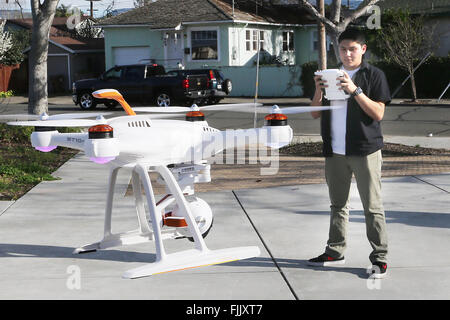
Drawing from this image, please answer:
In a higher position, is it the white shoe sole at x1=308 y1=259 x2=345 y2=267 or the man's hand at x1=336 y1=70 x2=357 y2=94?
the man's hand at x1=336 y1=70 x2=357 y2=94

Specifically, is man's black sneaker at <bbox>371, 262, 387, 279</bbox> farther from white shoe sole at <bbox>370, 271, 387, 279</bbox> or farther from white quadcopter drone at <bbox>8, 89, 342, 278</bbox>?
white quadcopter drone at <bbox>8, 89, 342, 278</bbox>

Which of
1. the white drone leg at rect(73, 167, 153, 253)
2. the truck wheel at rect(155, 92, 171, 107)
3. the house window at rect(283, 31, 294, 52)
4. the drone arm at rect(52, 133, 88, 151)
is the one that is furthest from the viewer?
the house window at rect(283, 31, 294, 52)

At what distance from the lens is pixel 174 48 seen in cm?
3494

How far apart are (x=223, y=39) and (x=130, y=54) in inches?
232

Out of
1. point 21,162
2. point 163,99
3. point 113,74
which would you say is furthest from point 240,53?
point 21,162

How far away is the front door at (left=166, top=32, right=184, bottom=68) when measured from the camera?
34631 millimetres

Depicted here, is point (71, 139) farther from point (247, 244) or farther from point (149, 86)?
point (149, 86)

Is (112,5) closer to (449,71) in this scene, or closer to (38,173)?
(449,71)

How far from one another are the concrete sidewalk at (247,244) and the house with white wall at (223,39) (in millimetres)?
22935

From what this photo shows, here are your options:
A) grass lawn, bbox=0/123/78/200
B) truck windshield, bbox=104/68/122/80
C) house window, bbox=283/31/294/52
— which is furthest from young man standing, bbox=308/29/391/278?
house window, bbox=283/31/294/52

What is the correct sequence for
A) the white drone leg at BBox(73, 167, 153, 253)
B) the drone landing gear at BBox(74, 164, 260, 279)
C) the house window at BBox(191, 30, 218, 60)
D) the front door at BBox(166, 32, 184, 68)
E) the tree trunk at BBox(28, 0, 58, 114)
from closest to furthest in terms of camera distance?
the drone landing gear at BBox(74, 164, 260, 279) → the white drone leg at BBox(73, 167, 153, 253) → the tree trunk at BBox(28, 0, 58, 114) → the house window at BBox(191, 30, 218, 60) → the front door at BBox(166, 32, 184, 68)

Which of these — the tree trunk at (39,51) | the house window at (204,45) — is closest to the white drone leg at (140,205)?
the tree trunk at (39,51)

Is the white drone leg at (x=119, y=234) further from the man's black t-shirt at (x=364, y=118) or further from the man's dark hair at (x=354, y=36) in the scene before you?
the man's dark hair at (x=354, y=36)

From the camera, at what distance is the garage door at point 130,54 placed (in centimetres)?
3591
